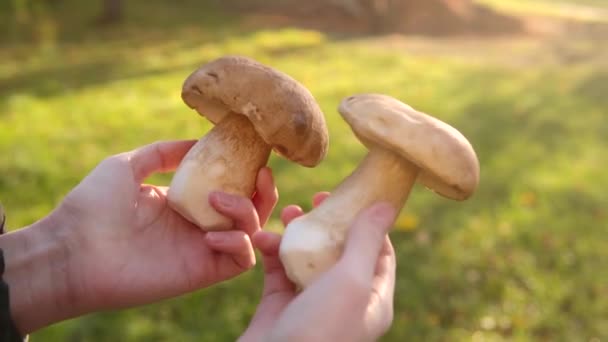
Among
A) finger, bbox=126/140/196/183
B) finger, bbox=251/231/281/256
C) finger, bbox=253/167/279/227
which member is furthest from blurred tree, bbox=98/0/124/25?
finger, bbox=251/231/281/256

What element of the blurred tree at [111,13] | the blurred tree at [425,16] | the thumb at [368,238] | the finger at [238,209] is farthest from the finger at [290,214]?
the blurred tree at [425,16]

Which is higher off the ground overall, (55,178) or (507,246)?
(55,178)

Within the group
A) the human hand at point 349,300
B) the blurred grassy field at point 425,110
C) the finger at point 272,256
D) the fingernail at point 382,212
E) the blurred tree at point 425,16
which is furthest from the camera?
the blurred tree at point 425,16

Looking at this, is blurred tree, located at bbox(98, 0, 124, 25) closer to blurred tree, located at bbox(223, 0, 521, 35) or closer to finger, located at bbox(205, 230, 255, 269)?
blurred tree, located at bbox(223, 0, 521, 35)

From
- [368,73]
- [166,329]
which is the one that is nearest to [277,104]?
[166,329]

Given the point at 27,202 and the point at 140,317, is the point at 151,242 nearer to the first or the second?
the point at 140,317

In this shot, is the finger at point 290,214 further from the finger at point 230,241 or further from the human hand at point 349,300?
the human hand at point 349,300

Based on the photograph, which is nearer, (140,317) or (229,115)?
(229,115)
